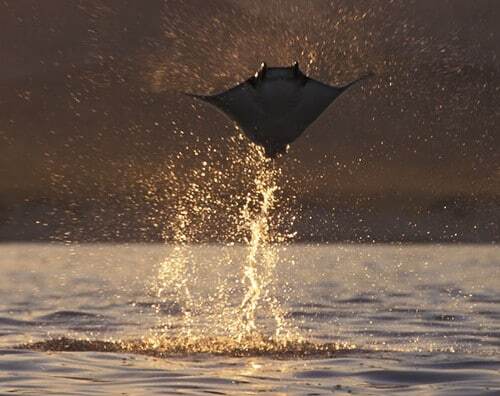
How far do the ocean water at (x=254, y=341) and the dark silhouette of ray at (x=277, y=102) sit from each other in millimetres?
4130

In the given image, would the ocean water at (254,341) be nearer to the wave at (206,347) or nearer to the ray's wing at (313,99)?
the wave at (206,347)

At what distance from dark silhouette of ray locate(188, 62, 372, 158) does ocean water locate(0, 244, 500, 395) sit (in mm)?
4130

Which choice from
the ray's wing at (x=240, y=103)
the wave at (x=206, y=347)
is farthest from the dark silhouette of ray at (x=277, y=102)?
the wave at (x=206, y=347)

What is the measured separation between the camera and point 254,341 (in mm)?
24750

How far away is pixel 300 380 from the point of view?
19.7 meters

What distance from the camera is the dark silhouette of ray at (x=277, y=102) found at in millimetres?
21531

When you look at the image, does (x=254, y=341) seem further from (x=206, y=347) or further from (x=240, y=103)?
(x=240, y=103)

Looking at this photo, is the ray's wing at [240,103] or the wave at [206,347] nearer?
the ray's wing at [240,103]

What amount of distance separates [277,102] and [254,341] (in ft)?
18.6

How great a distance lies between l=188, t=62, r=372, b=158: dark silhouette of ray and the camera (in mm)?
21531

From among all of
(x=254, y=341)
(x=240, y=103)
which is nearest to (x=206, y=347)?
(x=254, y=341)

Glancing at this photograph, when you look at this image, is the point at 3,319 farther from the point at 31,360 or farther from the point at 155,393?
the point at 155,393

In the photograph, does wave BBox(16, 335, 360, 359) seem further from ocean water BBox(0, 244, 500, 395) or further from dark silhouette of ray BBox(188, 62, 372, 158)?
dark silhouette of ray BBox(188, 62, 372, 158)

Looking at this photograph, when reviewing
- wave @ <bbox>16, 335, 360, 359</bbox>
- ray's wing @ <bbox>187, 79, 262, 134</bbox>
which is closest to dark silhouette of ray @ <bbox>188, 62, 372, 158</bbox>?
ray's wing @ <bbox>187, 79, 262, 134</bbox>
